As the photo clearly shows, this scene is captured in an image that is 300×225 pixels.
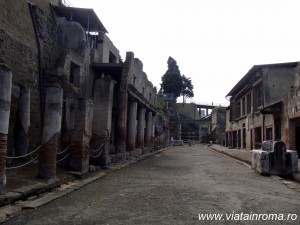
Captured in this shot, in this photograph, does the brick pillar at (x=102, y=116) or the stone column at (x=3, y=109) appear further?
the brick pillar at (x=102, y=116)

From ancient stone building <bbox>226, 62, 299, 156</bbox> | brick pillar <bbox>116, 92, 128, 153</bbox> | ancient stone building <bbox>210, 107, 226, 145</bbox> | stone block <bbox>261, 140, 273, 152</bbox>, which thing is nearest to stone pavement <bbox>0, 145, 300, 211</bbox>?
stone block <bbox>261, 140, 273, 152</bbox>

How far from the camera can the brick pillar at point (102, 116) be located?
1282 cm

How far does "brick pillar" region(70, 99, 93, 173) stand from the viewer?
33.8 ft

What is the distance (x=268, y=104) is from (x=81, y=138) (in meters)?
14.0

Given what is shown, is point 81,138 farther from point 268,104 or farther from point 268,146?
point 268,104

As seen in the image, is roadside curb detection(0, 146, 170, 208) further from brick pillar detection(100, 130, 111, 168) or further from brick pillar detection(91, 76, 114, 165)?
brick pillar detection(91, 76, 114, 165)

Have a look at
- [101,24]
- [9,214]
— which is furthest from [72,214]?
[101,24]

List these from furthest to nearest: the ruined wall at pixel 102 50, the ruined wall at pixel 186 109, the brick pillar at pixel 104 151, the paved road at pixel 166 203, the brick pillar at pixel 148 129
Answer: the ruined wall at pixel 186 109 < the brick pillar at pixel 148 129 < the ruined wall at pixel 102 50 < the brick pillar at pixel 104 151 < the paved road at pixel 166 203

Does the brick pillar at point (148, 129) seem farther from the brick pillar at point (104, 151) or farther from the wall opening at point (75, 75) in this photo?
the brick pillar at point (104, 151)

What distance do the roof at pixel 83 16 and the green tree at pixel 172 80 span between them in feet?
162

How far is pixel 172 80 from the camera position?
68500 millimetres

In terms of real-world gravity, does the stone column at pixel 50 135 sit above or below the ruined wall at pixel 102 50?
below

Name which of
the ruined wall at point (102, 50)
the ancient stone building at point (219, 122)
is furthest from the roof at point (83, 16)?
the ancient stone building at point (219, 122)

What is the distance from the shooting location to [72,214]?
5.46 m
